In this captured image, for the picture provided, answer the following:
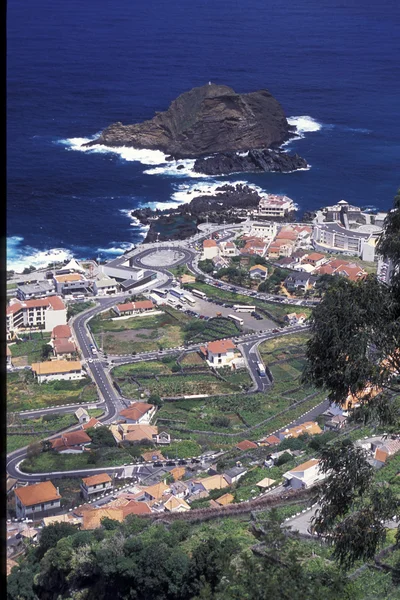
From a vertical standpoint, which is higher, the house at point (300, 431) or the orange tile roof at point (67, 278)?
the house at point (300, 431)

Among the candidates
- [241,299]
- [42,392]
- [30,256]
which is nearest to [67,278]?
[30,256]

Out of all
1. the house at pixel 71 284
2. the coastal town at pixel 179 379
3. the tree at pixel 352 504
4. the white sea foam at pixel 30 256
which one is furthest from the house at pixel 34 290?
the tree at pixel 352 504

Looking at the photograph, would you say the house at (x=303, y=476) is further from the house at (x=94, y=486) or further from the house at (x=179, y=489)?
the house at (x=94, y=486)

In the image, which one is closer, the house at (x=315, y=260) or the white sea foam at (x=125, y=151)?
the house at (x=315, y=260)

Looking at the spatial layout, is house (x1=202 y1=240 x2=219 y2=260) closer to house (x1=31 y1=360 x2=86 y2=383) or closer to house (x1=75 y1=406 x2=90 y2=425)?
house (x1=31 y1=360 x2=86 y2=383)

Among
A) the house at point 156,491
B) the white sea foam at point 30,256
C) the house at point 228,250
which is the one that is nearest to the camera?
the house at point 156,491

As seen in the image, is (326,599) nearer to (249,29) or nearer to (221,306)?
(221,306)

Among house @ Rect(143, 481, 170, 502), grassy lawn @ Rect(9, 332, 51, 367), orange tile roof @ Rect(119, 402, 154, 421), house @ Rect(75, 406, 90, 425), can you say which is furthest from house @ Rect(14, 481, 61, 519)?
grassy lawn @ Rect(9, 332, 51, 367)

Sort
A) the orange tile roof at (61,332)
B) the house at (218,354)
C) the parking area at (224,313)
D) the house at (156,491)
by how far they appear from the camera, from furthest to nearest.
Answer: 1. the parking area at (224,313)
2. the orange tile roof at (61,332)
3. the house at (218,354)
4. the house at (156,491)
